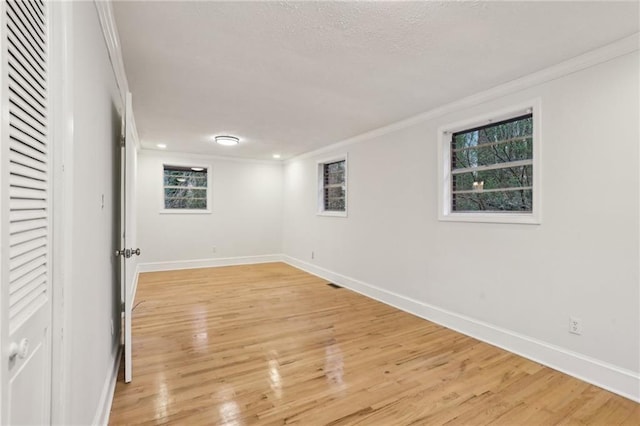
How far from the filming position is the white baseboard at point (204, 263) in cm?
593

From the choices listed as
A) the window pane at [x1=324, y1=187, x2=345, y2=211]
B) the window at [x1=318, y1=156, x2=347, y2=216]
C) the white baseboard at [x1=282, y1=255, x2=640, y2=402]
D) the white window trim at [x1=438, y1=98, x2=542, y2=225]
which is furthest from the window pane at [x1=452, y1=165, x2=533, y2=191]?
the window pane at [x1=324, y1=187, x2=345, y2=211]

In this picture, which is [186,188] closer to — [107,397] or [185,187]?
[185,187]

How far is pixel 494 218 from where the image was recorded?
291 cm

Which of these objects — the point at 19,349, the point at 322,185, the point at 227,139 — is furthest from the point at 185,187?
the point at 19,349

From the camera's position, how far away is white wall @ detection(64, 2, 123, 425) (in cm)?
118

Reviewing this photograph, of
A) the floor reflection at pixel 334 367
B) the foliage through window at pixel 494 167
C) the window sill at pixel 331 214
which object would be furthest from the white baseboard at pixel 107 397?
the window sill at pixel 331 214

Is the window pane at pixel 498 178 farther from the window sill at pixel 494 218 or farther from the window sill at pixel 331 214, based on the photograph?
the window sill at pixel 331 214

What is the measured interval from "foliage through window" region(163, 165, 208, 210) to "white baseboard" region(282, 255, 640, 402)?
432 cm

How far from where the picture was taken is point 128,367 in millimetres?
2203

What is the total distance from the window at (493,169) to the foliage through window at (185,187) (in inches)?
195

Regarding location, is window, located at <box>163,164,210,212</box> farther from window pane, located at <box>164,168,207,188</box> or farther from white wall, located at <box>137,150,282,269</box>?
white wall, located at <box>137,150,282,269</box>

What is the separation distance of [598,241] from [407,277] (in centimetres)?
194

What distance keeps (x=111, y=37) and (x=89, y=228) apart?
4.10ft

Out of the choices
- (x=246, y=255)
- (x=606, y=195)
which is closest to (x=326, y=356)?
(x=606, y=195)
